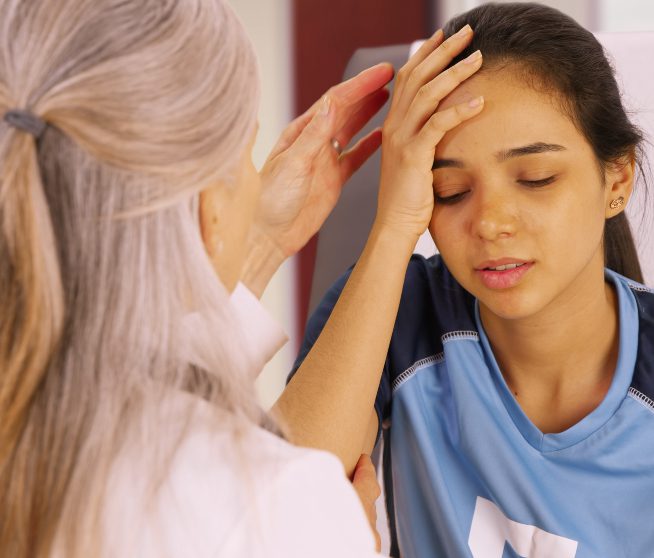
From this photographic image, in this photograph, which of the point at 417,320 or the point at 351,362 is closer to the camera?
the point at 351,362

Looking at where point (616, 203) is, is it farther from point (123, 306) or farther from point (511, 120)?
point (123, 306)

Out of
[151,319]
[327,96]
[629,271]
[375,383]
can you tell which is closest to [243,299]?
[375,383]

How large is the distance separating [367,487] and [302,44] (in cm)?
140

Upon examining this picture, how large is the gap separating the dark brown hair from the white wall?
1169 millimetres

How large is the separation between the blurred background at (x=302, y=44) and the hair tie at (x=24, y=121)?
1.52 metres

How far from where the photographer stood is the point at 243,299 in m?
0.94

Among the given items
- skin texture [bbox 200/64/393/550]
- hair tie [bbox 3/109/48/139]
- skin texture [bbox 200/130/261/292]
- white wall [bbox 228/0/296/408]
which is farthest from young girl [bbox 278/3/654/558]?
white wall [bbox 228/0/296/408]

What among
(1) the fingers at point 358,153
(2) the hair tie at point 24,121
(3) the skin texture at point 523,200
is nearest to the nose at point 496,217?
(3) the skin texture at point 523,200

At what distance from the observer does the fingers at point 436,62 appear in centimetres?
90

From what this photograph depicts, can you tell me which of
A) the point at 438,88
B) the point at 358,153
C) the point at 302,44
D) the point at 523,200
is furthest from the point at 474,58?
the point at 302,44

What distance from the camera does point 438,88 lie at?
0.87 meters

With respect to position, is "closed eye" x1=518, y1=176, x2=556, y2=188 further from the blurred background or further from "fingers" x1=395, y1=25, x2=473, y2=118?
the blurred background

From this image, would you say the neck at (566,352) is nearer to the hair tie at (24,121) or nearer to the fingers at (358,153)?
the fingers at (358,153)

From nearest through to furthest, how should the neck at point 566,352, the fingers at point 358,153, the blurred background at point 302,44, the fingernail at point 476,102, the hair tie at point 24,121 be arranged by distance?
the hair tie at point 24,121 < the fingernail at point 476,102 < the neck at point 566,352 < the fingers at point 358,153 < the blurred background at point 302,44
